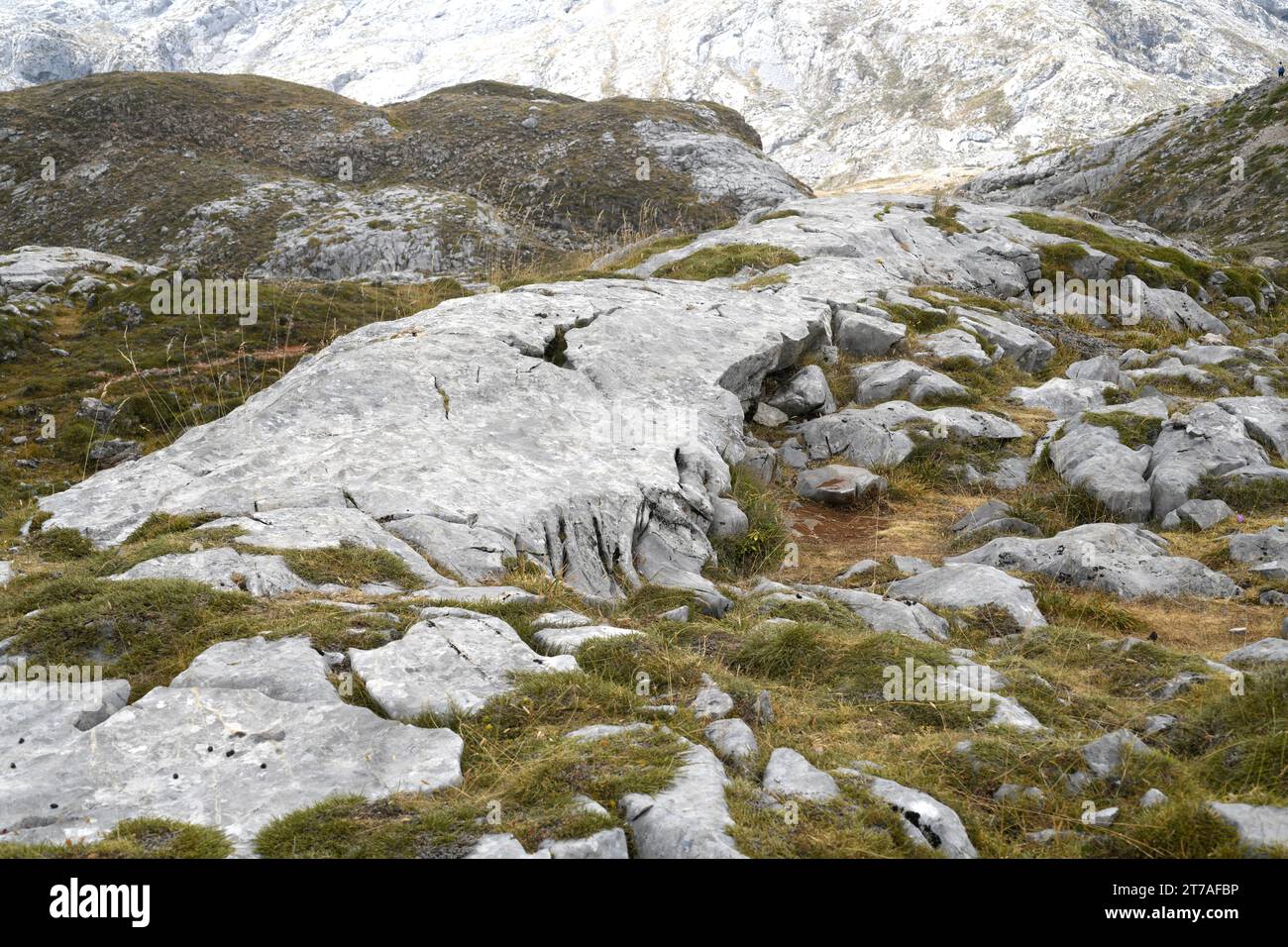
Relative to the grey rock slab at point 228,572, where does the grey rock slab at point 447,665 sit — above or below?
below

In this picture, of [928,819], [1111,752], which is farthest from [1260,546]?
[928,819]

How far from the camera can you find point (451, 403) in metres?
13.4

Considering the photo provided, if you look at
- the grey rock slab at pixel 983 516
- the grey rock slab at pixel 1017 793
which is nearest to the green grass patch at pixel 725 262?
the grey rock slab at pixel 983 516

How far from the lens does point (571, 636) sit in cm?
782

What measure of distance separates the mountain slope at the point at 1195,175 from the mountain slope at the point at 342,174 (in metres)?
19.5

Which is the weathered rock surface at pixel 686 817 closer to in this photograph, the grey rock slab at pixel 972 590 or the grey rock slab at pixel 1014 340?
the grey rock slab at pixel 972 590

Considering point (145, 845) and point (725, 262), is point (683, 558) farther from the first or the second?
point (725, 262)

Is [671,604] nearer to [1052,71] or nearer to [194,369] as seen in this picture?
[194,369]

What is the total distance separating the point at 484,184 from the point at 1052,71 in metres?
170

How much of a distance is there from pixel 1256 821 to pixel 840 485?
10.3 meters

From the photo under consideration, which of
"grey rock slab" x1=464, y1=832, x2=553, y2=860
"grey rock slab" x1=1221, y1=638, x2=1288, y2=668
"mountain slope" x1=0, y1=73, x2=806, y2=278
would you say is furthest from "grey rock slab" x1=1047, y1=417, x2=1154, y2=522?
"mountain slope" x1=0, y1=73, x2=806, y2=278

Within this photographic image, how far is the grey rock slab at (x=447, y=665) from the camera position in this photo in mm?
6567

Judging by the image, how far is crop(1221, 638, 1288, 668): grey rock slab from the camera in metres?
7.84
